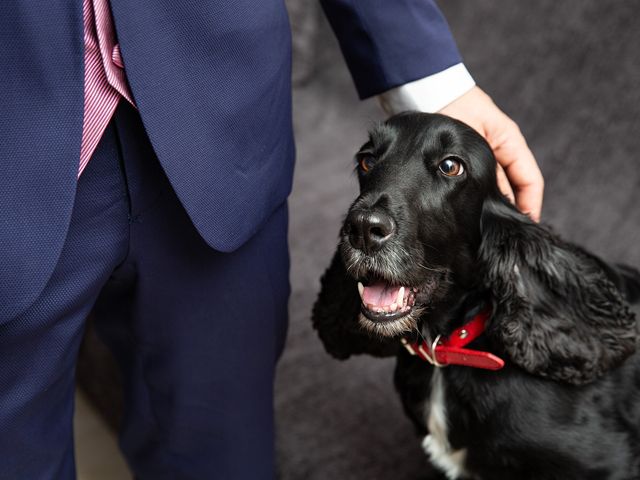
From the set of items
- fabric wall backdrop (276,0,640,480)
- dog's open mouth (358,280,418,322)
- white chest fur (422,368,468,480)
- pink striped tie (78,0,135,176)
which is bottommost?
fabric wall backdrop (276,0,640,480)

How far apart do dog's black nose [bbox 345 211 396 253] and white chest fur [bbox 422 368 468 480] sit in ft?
1.35

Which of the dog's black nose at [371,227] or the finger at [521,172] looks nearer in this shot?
the dog's black nose at [371,227]

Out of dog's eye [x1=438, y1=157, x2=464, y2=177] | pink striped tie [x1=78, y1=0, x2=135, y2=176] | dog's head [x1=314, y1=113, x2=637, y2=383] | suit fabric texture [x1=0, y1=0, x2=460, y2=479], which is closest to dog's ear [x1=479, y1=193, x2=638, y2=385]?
dog's head [x1=314, y1=113, x2=637, y2=383]

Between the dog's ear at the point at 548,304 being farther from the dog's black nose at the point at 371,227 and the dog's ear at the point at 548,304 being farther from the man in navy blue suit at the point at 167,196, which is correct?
the dog's black nose at the point at 371,227

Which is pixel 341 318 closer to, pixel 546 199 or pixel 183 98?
pixel 183 98

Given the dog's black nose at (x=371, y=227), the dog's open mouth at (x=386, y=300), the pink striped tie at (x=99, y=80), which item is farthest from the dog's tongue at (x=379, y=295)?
the pink striped tie at (x=99, y=80)

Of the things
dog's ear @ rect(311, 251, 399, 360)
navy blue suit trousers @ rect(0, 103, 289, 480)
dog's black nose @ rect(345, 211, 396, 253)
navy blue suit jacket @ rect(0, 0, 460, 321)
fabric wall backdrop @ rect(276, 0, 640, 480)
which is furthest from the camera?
fabric wall backdrop @ rect(276, 0, 640, 480)

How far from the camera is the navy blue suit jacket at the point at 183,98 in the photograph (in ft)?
3.26

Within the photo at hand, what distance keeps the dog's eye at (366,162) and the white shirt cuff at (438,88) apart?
15 cm

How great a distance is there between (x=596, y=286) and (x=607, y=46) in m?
A: 1.35

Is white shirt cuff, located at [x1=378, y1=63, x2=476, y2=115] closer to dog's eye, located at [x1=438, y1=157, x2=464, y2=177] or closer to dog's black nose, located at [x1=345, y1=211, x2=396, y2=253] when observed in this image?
dog's eye, located at [x1=438, y1=157, x2=464, y2=177]

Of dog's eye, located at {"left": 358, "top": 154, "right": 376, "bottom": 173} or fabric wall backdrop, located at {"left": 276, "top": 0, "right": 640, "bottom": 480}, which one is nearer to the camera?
dog's eye, located at {"left": 358, "top": 154, "right": 376, "bottom": 173}

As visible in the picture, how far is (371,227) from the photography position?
126 centimetres

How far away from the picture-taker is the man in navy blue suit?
1023 mm
